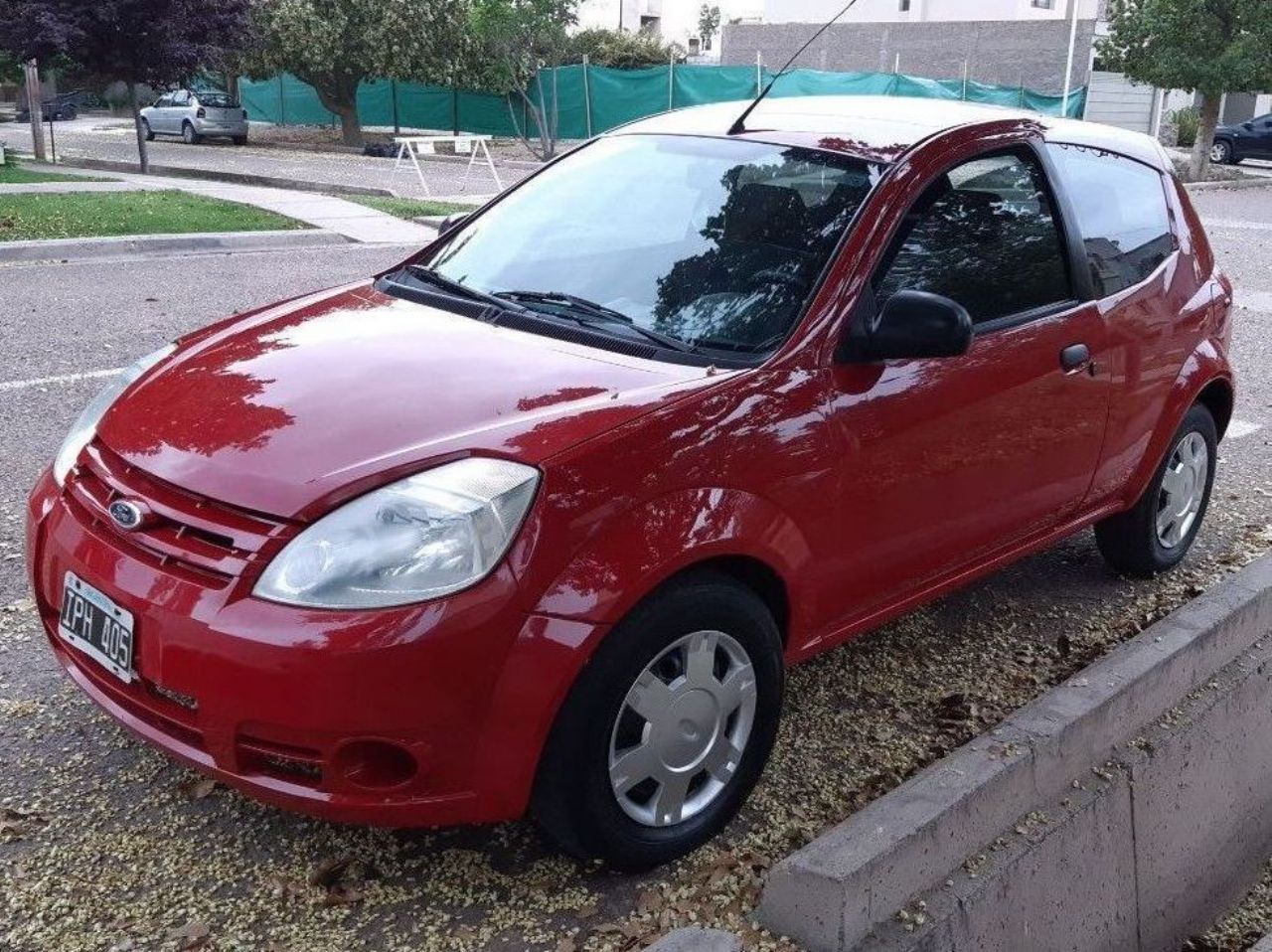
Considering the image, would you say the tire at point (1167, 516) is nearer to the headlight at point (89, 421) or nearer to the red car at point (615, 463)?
the red car at point (615, 463)

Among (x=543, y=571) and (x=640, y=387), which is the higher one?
(x=640, y=387)

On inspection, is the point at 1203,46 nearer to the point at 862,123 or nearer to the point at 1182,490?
the point at 1182,490

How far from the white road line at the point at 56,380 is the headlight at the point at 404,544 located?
4.63m

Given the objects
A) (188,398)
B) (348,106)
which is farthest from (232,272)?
(348,106)

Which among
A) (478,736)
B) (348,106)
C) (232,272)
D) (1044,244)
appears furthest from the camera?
(348,106)

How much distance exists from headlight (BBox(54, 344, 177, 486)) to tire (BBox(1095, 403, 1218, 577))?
10.9 ft

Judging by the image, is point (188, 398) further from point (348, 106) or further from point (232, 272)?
point (348, 106)

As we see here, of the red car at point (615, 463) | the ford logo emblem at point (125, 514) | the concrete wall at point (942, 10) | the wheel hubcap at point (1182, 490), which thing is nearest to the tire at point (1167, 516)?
the wheel hubcap at point (1182, 490)

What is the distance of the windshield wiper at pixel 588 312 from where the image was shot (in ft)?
10.7

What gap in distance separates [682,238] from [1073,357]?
1257 mm

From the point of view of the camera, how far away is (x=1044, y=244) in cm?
400

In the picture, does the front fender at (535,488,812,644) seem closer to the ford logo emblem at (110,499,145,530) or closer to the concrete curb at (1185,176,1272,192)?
the ford logo emblem at (110,499,145,530)

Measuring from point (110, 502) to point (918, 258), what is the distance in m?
2.14

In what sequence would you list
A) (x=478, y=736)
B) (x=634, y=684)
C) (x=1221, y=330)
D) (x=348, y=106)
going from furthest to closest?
(x=348, y=106), (x=1221, y=330), (x=634, y=684), (x=478, y=736)
